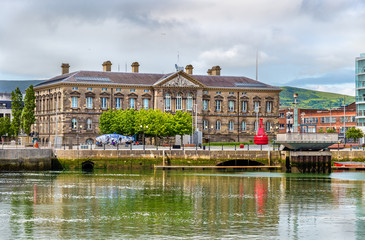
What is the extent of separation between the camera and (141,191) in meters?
72.7

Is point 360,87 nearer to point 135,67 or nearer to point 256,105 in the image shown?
point 256,105

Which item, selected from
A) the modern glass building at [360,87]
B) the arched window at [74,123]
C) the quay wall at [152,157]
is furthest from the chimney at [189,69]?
the quay wall at [152,157]

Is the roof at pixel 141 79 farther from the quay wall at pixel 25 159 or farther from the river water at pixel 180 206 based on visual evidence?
the river water at pixel 180 206

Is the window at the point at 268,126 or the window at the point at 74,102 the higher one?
the window at the point at 74,102

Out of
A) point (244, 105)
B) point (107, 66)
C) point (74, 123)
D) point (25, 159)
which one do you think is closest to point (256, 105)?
point (244, 105)

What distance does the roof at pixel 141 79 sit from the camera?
151125 millimetres

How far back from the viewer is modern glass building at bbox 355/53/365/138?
161 meters

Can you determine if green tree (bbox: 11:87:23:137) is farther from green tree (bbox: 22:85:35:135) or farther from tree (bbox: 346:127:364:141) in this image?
tree (bbox: 346:127:364:141)

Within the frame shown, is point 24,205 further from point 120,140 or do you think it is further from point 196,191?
point 120,140

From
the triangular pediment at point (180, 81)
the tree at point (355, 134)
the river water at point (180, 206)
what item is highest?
the triangular pediment at point (180, 81)

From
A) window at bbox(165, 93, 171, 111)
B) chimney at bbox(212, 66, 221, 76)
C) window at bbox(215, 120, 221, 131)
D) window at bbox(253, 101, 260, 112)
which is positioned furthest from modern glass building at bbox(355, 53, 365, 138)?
window at bbox(165, 93, 171, 111)

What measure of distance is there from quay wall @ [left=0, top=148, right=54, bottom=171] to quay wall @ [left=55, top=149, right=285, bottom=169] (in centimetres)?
201

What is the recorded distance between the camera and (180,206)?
61688mm

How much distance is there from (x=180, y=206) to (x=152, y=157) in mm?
40910
